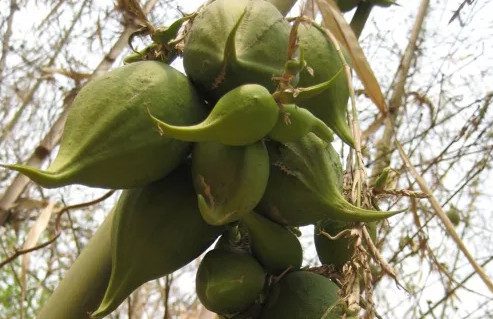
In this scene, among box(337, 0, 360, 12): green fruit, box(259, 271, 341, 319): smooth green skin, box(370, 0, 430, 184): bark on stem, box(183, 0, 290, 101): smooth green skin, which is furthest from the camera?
box(370, 0, 430, 184): bark on stem

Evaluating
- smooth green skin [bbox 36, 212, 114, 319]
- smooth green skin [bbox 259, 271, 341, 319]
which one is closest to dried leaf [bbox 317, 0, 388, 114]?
smooth green skin [bbox 259, 271, 341, 319]

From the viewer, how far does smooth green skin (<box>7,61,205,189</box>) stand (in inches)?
33.5

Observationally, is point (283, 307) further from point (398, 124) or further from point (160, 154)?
point (398, 124)

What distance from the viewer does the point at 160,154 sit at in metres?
0.88

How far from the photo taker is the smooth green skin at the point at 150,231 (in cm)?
94

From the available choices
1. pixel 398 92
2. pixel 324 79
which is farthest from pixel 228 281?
pixel 398 92

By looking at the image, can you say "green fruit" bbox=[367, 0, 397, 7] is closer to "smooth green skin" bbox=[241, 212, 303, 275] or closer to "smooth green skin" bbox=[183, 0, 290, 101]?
"smooth green skin" bbox=[183, 0, 290, 101]

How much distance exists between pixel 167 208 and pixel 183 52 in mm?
214

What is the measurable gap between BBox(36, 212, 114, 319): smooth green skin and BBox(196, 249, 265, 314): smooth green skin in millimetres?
136

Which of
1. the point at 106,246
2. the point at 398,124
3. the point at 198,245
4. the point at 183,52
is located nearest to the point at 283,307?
the point at 198,245

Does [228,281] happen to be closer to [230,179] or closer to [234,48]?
[230,179]

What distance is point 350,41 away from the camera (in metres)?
1.17

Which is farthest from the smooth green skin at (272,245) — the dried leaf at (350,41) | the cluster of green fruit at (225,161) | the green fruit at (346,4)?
the green fruit at (346,4)

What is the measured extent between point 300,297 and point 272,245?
89 millimetres
